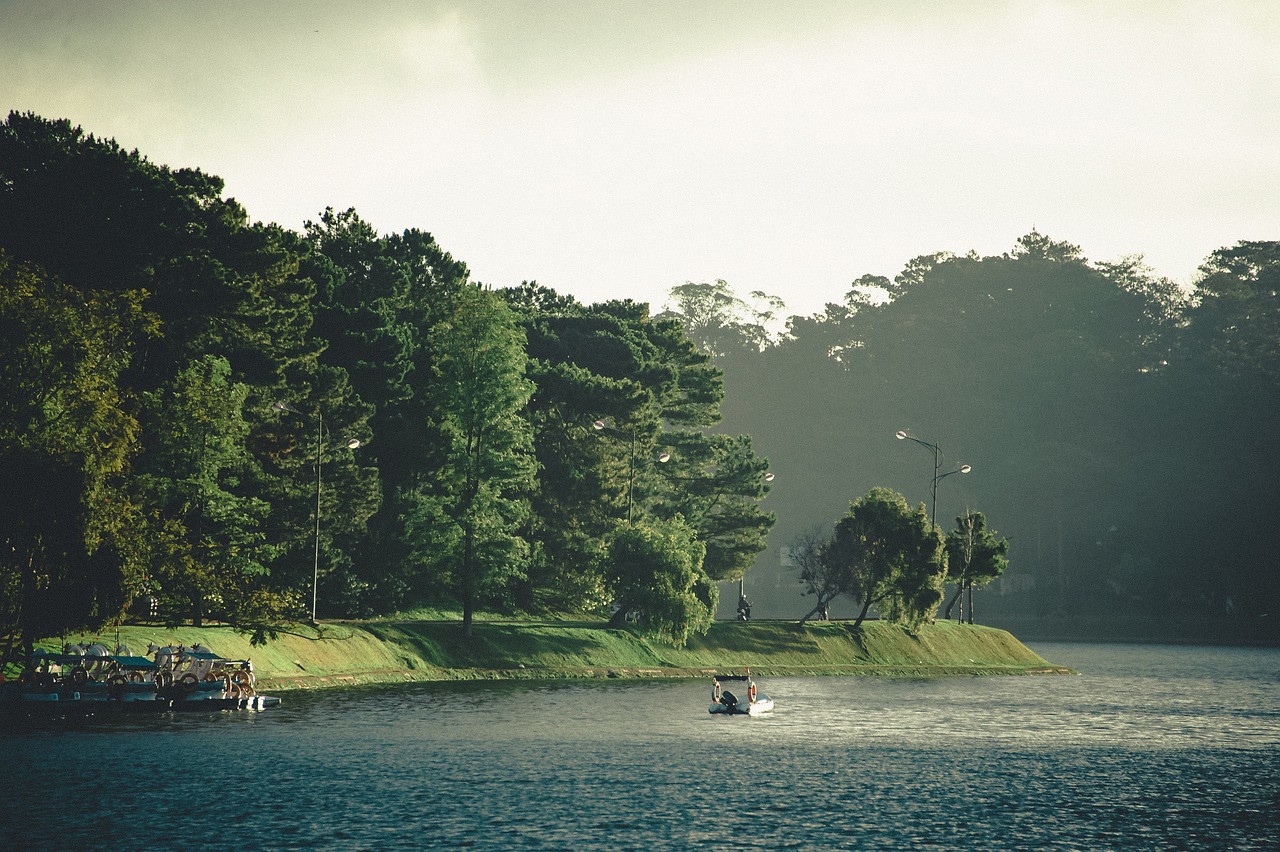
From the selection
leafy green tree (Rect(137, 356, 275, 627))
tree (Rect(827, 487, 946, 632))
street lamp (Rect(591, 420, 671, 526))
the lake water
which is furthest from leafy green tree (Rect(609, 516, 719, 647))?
leafy green tree (Rect(137, 356, 275, 627))

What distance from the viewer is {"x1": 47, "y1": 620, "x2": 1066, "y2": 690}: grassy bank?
7047 cm

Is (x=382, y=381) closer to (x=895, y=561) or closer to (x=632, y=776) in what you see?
(x=895, y=561)

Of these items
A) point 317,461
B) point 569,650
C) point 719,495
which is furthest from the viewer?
point 719,495

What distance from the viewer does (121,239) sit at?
71.3 meters

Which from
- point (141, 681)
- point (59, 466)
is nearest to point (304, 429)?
point (141, 681)

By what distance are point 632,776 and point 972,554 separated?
78965mm

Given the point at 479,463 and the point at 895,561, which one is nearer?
the point at 479,463

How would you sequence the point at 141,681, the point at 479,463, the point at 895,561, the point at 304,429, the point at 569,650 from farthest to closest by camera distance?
the point at 895,561, the point at 569,650, the point at 479,463, the point at 304,429, the point at 141,681

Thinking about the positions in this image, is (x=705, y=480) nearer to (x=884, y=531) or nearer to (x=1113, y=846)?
(x=884, y=531)

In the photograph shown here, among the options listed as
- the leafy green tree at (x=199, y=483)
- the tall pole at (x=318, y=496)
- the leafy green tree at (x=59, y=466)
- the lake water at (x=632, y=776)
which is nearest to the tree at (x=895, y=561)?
the lake water at (x=632, y=776)

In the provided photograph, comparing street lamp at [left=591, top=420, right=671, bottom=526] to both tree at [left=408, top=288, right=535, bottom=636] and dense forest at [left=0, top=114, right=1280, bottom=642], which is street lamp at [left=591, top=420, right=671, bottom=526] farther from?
tree at [left=408, top=288, right=535, bottom=636]

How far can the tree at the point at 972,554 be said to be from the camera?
11569cm

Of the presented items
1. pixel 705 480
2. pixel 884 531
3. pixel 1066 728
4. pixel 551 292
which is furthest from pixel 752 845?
pixel 551 292

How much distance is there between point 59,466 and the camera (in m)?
55.6
